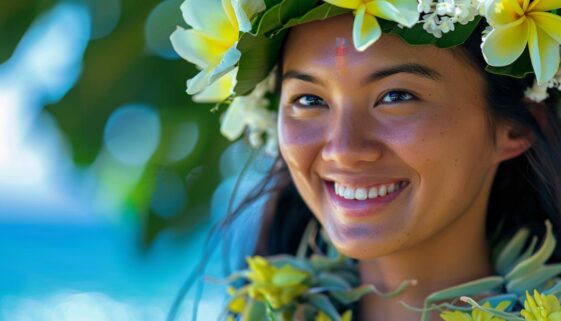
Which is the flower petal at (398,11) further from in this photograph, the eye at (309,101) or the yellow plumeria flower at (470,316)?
the yellow plumeria flower at (470,316)

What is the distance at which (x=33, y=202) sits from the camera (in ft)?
30.9

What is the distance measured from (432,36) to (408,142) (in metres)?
0.19

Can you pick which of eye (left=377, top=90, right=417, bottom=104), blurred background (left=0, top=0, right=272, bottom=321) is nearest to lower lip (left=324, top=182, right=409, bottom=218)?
eye (left=377, top=90, right=417, bottom=104)

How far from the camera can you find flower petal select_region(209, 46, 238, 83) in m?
1.83

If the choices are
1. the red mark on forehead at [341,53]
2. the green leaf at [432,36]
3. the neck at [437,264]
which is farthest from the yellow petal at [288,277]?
the green leaf at [432,36]

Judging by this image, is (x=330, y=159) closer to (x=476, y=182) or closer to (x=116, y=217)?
(x=476, y=182)

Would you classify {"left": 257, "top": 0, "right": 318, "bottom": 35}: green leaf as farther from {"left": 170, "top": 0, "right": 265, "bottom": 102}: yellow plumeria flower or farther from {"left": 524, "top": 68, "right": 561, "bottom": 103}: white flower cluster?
{"left": 524, "top": 68, "right": 561, "bottom": 103}: white flower cluster

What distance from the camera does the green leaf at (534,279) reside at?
2.01 meters

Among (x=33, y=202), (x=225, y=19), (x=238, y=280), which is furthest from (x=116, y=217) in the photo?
(x=33, y=202)

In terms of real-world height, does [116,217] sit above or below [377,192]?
below

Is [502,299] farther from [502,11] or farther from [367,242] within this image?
[502,11]

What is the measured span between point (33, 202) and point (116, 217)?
257 inches

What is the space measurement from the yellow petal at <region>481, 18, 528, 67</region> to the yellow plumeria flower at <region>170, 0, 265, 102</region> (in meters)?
0.40

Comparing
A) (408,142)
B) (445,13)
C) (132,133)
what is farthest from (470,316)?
(132,133)
